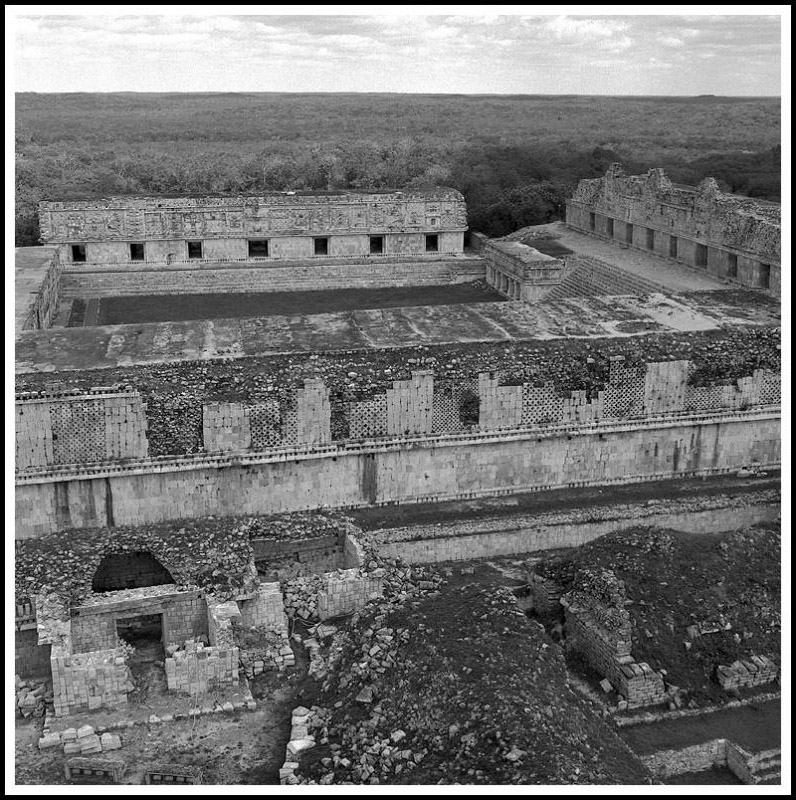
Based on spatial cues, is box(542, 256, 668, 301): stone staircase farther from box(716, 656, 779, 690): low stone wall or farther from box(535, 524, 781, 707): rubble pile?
box(716, 656, 779, 690): low stone wall

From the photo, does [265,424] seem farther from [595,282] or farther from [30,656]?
[595,282]

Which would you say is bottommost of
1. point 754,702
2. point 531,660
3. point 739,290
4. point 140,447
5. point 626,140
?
point 754,702

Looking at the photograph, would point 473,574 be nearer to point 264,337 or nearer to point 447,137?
point 264,337

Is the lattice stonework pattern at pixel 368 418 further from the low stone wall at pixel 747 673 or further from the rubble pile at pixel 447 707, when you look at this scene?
the low stone wall at pixel 747 673

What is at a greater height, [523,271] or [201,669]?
[523,271]

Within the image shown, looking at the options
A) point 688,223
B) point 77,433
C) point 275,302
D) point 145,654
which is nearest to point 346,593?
point 145,654

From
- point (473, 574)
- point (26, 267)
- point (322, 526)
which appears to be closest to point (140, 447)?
point (322, 526)
